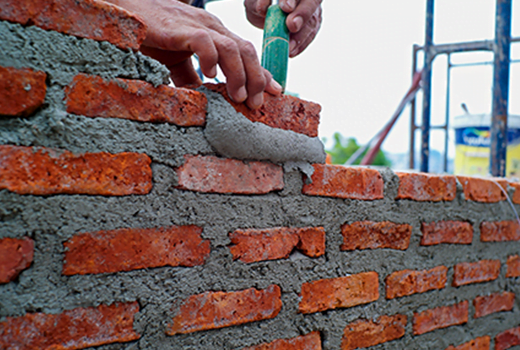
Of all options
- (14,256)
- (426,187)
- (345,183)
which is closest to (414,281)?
(426,187)

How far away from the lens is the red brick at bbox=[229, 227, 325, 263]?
99cm

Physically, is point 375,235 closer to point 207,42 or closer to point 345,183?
point 345,183

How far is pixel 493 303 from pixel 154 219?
1533mm

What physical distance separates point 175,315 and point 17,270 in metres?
0.33

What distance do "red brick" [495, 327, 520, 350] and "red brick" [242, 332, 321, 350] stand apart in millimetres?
1042

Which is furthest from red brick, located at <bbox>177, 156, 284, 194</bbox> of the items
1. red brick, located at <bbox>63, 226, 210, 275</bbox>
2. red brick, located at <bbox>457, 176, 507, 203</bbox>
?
red brick, located at <bbox>457, 176, 507, 203</bbox>

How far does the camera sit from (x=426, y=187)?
56.0 inches

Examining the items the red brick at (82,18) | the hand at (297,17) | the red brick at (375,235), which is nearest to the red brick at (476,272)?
the red brick at (375,235)

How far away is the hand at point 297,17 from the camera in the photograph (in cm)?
114

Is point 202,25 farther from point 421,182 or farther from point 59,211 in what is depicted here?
point 421,182

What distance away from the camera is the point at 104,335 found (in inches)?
31.6

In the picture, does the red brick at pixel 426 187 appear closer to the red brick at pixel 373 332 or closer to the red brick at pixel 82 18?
the red brick at pixel 373 332

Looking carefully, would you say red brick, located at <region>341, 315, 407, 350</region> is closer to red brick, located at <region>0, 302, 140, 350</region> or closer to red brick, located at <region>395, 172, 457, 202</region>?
red brick, located at <region>395, 172, 457, 202</region>

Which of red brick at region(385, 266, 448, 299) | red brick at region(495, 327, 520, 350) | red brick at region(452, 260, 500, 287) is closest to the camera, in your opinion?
red brick at region(385, 266, 448, 299)
